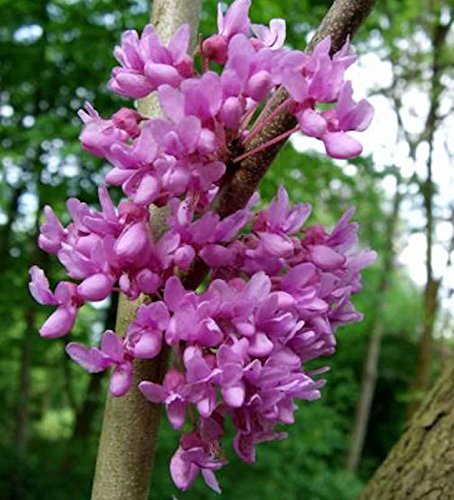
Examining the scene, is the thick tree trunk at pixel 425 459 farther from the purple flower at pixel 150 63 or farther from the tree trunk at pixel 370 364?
the tree trunk at pixel 370 364

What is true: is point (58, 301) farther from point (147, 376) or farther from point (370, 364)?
point (370, 364)

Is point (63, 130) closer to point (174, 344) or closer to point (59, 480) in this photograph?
point (174, 344)

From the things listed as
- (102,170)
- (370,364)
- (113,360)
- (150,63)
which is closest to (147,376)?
(113,360)

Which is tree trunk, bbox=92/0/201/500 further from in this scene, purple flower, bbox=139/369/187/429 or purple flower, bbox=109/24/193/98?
purple flower, bbox=109/24/193/98

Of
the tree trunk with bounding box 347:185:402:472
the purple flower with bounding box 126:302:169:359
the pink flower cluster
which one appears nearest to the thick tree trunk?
the pink flower cluster

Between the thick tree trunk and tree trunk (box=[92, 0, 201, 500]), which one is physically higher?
tree trunk (box=[92, 0, 201, 500])

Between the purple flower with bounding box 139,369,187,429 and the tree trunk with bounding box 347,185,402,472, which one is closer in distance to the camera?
the purple flower with bounding box 139,369,187,429
